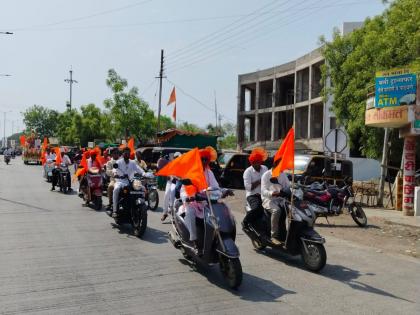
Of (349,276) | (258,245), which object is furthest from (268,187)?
(349,276)

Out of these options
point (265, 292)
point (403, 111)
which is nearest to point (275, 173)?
point (265, 292)

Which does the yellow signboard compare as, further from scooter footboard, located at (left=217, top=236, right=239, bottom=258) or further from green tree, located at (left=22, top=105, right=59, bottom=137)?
green tree, located at (left=22, top=105, right=59, bottom=137)

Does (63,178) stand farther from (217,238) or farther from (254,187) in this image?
(217,238)

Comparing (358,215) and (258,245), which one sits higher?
(358,215)

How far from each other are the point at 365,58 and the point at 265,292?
16.2m

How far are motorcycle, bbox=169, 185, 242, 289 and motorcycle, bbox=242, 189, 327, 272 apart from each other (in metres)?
1.29

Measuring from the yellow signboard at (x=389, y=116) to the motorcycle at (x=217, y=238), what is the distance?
9.52 metres

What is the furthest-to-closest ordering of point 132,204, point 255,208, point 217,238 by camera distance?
point 132,204 < point 255,208 < point 217,238

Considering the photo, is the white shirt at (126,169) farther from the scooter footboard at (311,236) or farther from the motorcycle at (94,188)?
the scooter footboard at (311,236)

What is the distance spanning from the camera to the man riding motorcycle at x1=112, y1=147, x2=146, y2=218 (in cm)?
1045

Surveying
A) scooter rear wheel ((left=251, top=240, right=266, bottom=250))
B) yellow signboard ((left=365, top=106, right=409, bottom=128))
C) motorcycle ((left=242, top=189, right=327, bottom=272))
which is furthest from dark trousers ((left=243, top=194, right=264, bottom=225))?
yellow signboard ((left=365, top=106, right=409, bottom=128))

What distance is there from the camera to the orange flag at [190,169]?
6.80m

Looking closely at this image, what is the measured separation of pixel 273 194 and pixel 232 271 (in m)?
1.98

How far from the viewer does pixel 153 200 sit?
14570 millimetres
